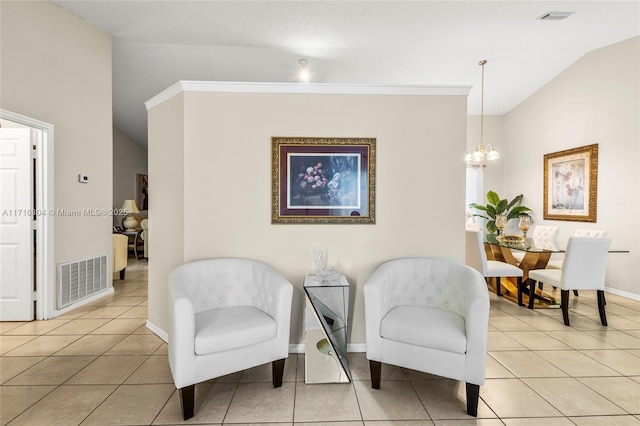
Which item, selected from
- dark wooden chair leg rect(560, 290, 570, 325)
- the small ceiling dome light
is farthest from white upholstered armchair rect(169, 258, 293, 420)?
the small ceiling dome light

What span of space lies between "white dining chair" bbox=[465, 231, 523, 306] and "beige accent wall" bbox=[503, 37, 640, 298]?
5.72ft

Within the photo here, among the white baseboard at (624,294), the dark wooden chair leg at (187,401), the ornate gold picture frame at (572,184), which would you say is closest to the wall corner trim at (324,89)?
the dark wooden chair leg at (187,401)

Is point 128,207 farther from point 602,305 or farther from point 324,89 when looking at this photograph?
point 602,305

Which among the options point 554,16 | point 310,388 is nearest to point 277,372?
point 310,388

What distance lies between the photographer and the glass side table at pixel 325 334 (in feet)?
7.32

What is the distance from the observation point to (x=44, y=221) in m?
3.34

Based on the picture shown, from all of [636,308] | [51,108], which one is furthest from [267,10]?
[636,308]

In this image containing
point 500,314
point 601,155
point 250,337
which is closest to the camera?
point 250,337

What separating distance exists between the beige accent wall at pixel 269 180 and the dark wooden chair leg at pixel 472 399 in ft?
3.18

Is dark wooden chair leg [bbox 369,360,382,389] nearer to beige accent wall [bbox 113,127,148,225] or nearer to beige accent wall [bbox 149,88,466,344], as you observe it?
beige accent wall [bbox 149,88,466,344]

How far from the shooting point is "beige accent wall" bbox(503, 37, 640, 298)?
166 inches

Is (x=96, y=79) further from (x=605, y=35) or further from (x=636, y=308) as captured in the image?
(x=636, y=308)

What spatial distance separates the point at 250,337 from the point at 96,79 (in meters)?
3.91

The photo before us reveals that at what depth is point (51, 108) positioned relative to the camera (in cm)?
342
